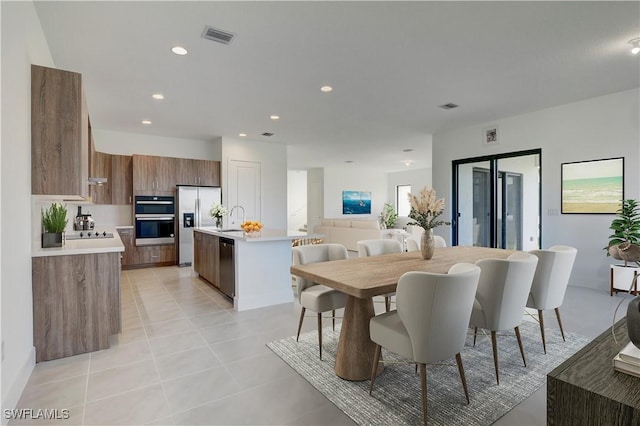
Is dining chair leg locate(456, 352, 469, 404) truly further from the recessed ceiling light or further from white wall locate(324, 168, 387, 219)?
white wall locate(324, 168, 387, 219)

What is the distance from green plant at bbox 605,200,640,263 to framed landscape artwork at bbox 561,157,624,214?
0.86 ft

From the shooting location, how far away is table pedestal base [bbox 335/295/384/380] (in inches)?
88.7

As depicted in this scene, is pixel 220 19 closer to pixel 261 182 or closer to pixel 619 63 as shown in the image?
pixel 619 63

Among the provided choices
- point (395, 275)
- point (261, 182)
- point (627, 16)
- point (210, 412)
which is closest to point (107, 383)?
point (210, 412)

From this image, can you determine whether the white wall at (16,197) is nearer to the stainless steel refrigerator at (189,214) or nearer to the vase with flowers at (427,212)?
the vase with flowers at (427,212)

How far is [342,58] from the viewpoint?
333 cm

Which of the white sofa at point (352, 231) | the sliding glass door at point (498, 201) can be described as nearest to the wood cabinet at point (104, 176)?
the white sofa at point (352, 231)

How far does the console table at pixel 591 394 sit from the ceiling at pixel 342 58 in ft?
8.25

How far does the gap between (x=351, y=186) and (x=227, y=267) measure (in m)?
8.86

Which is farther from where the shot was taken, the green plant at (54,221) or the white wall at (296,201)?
the white wall at (296,201)

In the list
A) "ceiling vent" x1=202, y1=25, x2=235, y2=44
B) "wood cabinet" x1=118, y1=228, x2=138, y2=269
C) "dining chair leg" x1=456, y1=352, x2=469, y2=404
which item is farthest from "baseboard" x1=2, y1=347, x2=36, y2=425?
"wood cabinet" x1=118, y1=228, x2=138, y2=269

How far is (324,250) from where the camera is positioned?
3068 mm

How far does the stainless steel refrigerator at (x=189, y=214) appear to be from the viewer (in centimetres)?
650

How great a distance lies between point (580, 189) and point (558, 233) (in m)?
0.72
